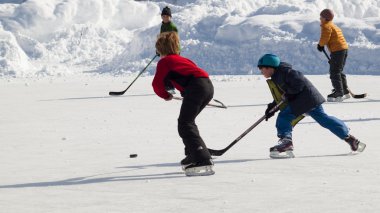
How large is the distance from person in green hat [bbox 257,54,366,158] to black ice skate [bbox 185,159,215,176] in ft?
3.00

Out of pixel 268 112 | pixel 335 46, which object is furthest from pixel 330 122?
pixel 335 46

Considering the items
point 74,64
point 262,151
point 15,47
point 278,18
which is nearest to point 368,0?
point 278,18

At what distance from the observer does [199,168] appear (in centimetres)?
576

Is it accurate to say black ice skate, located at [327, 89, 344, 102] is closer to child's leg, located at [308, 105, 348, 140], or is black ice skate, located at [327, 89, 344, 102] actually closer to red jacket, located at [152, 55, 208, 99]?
child's leg, located at [308, 105, 348, 140]

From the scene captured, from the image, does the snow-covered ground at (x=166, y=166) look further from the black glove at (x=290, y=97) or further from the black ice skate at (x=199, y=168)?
the black glove at (x=290, y=97)

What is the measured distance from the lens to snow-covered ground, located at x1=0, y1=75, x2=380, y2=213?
15.4ft

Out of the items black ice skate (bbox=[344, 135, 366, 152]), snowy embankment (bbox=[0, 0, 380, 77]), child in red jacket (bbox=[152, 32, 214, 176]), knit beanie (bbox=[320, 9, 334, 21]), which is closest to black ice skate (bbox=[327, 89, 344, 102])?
knit beanie (bbox=[320, 9, 334, 21])

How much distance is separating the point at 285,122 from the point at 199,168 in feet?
4.25

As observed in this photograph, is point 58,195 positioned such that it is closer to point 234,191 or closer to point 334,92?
point 234,191

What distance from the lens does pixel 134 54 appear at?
2891 cm

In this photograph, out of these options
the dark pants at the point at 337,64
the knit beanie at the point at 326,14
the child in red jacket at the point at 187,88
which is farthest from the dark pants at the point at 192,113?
the dark pants at the point at 337,64

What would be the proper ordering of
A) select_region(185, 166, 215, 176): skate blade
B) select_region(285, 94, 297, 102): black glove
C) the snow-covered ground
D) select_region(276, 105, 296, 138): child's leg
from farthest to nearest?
select_region(276, 105, 296, 138): child's leg, select_region(285, 94, 297, 102): black glove, select_region(185, 166, 215, 176): skate blade, the snow-covered ground

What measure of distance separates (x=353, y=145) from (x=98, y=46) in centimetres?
2447

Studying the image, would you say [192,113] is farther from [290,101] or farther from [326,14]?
[326,14]
